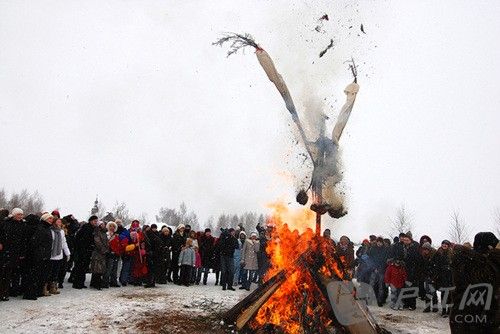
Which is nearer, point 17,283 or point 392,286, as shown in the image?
point 17,283

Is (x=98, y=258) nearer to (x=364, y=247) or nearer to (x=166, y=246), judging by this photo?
(x=166, y=246)

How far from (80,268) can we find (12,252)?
96.4 inches

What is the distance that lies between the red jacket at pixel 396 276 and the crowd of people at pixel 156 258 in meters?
0.02

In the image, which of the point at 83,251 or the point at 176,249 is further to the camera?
the point at 176,249

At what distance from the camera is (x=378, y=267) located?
12.9m

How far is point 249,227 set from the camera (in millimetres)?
108312

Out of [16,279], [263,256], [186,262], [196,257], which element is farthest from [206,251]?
[16,279]

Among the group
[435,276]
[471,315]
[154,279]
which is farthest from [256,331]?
[435,276]

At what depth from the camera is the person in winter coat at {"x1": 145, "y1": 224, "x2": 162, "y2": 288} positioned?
12.3 metres

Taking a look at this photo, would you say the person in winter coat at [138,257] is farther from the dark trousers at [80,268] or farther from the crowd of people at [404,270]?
the crowd of people at [404,270]

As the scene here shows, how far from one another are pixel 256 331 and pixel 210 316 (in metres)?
1.58

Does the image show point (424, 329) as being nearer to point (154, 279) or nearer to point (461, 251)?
→ point (461, 251)

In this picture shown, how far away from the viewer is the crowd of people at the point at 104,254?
8977mm

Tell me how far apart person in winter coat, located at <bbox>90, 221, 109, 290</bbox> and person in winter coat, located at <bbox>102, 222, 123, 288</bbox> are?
0.18m
